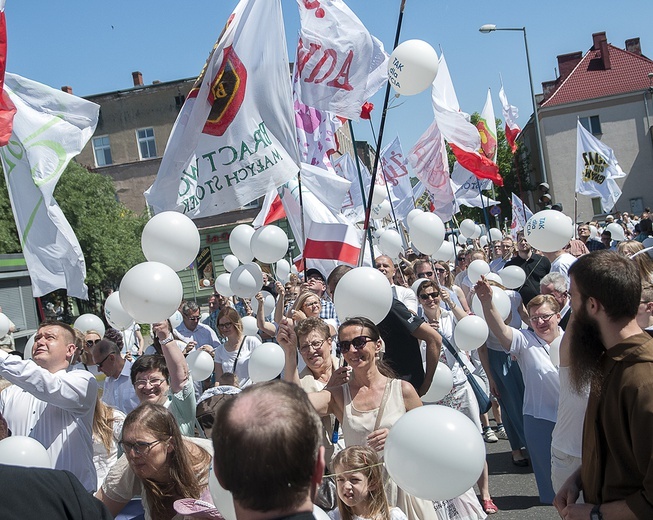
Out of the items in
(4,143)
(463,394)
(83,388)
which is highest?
(4,143)

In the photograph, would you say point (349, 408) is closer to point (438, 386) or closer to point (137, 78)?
point (438, 386)

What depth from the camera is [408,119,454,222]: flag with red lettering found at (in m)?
11.6

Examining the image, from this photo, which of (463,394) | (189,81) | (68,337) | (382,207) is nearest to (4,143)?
(68,337)

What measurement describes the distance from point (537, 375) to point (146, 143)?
38.7 metres

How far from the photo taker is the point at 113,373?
5.94m

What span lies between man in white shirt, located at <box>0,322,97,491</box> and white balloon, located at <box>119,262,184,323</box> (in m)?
0.46

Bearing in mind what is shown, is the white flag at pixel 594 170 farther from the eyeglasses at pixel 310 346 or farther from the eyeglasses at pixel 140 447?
the eyeglasses at pixel 140 447

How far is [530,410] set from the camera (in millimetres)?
5176

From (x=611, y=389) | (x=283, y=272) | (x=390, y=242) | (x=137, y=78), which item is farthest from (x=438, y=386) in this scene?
(x=137, y=78)

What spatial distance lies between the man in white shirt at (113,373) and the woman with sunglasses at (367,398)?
2.42 meters

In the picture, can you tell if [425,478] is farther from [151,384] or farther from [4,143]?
[4,143]

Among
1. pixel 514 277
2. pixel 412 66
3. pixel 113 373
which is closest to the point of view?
pixel 113 373

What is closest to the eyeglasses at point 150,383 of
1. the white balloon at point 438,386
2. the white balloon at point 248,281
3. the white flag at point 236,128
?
the white flag at point 236,128

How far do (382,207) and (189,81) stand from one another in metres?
28.1
